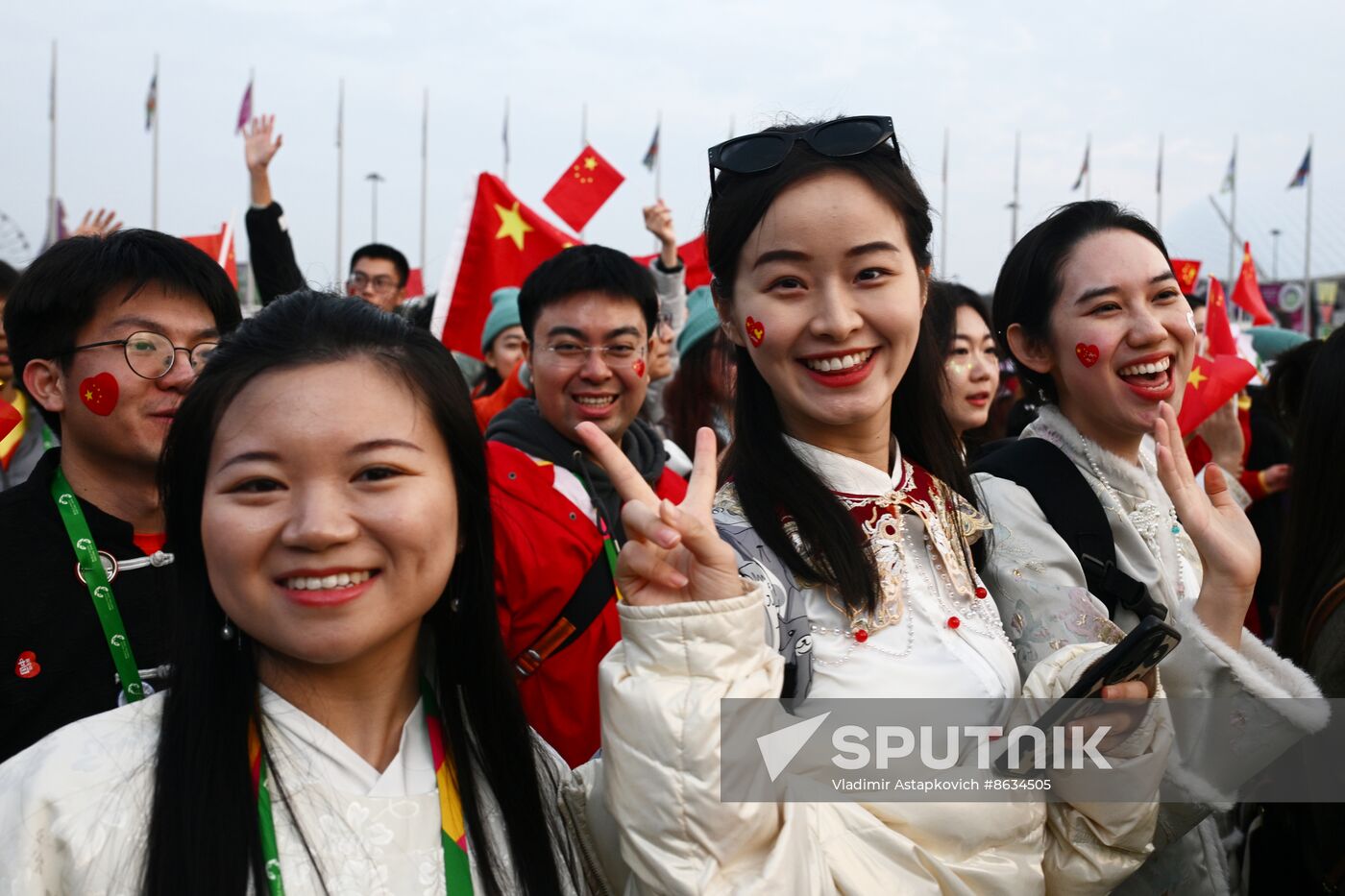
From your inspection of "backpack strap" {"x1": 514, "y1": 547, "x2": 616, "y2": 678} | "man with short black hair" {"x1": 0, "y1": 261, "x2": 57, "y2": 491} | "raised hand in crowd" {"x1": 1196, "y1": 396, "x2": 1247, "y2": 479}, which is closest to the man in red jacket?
"backpack strap" {"x1": 514, "y1": 547, "x2": 616, "y2": 678}

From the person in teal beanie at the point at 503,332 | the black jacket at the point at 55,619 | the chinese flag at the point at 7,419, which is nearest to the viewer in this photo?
the black jacket at the point at 55,619

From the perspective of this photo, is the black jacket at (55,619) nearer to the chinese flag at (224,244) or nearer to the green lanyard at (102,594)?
the green lanyard at (102,594)

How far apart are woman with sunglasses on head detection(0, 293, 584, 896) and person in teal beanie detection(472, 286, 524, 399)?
11.6ft

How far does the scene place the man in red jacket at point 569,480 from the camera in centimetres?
303

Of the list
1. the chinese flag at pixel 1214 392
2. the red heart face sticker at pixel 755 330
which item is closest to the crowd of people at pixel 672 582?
the red heart face sticker at pixel 755 330

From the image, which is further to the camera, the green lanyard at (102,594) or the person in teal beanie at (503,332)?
the person in teal beanie at (503,332)

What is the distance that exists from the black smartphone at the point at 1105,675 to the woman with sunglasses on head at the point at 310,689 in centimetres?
74

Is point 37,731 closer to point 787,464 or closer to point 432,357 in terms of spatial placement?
point 432,357

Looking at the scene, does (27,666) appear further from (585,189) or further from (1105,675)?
(585,189)

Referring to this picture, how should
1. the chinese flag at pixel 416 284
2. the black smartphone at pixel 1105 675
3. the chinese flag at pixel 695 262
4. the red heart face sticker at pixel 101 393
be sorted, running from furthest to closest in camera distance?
the chinese flag at pixel 416 284 → the chinese flag at pixel 695 262 → the red heart face sticker at pixel 101 393 → the black smartphone at pixel 1105 675

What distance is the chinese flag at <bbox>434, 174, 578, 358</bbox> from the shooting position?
5.39 m

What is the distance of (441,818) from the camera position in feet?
5.51

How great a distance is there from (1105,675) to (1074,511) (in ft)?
2.47

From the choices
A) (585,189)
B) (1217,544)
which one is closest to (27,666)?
(1217,544)
